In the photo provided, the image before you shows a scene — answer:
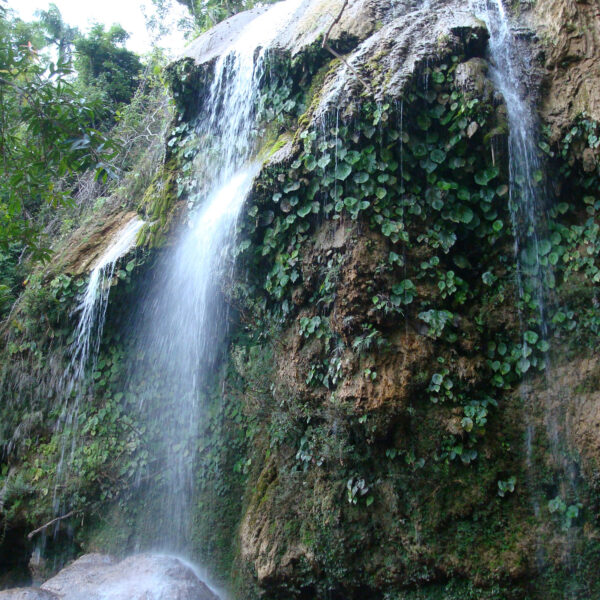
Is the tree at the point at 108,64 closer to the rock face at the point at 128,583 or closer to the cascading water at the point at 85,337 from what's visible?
the cascading water at the point at 85,337

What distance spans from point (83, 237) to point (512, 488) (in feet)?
23.7

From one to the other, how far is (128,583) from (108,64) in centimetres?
1321

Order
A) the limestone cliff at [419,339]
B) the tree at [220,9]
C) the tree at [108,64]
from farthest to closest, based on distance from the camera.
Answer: the tree at [108,64] → the tree at [220,9] → the limestone cliff at [419,339]

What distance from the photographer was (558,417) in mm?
4609

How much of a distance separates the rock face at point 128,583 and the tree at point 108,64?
1168 centimetres

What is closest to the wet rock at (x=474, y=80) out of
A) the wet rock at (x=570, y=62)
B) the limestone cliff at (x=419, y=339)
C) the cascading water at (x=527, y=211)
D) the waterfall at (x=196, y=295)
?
the limestone cliff at (x=419, y=339)

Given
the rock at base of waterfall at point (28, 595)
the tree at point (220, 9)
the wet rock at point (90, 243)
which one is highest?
the tree at point (220, 9)

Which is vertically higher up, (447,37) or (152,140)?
(152,140)

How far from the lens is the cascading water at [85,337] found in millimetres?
7531

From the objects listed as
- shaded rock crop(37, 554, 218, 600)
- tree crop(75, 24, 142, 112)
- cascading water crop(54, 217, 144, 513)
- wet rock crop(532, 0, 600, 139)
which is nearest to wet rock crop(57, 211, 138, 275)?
cascading water crop(54, 217, 144, 513)

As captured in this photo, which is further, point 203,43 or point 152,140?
point 152,140

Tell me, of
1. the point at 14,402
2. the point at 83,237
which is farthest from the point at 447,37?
the point at 14,402

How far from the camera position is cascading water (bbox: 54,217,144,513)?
7.53 meters

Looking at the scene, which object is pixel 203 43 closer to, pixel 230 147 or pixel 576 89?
pixel 230 147
